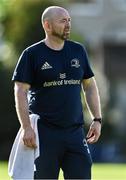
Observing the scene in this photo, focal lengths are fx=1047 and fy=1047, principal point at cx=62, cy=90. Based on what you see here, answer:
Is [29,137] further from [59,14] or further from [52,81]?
[59,14]

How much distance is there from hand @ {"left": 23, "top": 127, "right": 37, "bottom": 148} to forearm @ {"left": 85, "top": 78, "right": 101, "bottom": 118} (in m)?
0.77

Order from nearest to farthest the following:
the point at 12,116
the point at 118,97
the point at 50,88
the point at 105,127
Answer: the point at 50,88
the point at 12,116
the point at 105,127
the point at 118,97

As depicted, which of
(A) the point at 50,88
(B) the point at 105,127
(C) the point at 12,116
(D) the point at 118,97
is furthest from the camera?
(D) the point at 118,97

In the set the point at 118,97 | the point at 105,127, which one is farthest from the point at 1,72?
the point at 118,97

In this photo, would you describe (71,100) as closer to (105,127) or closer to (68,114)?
(68,114)

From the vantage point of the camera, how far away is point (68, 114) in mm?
9766

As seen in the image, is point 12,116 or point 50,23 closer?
point 50,23

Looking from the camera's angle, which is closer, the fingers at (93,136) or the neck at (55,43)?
the neck at (55,43)

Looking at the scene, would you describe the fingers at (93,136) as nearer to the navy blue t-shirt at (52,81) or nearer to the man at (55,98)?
the man at (55,98)

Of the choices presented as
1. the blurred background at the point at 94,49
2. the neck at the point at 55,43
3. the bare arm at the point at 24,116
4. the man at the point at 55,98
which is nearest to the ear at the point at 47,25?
the man at the point at 55,98

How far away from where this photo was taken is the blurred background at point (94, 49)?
1286 inches

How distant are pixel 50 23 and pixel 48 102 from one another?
0.75 m

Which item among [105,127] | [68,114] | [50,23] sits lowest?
[105,127]

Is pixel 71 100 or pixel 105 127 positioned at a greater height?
pixel 71 100
